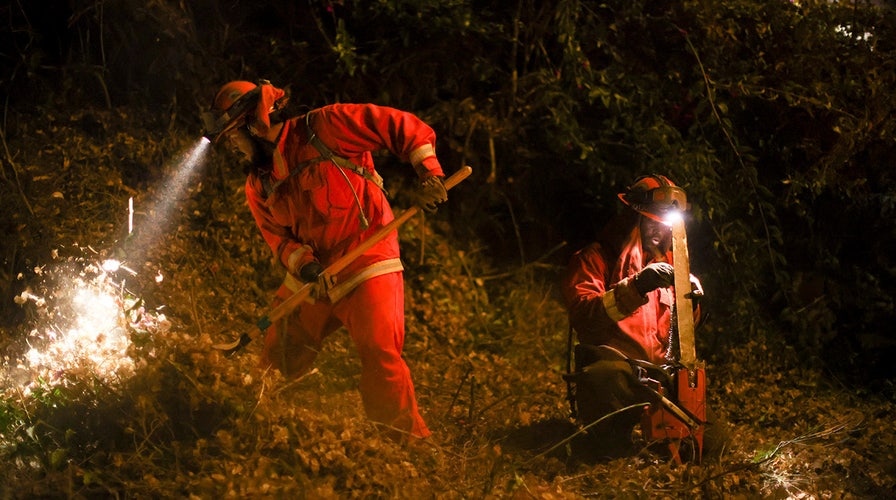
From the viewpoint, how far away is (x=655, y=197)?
14.0ft

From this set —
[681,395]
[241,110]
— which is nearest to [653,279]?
[681,395]

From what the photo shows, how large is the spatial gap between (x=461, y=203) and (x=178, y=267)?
241cm

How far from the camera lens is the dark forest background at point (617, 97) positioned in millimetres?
6336

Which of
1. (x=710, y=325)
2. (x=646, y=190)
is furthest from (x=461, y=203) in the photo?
(x=646, y=190)

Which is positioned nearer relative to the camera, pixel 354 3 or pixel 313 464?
pixel 313 464

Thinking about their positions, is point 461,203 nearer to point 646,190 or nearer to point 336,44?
point 336,44

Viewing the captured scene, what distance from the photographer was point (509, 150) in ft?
22.8

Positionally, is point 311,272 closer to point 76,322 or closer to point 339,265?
point 339,265

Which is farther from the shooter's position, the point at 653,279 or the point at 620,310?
the point at 620,310

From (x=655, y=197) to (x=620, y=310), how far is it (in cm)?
63

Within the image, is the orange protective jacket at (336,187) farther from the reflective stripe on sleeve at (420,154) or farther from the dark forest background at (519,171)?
the dark forest background at (519,171)

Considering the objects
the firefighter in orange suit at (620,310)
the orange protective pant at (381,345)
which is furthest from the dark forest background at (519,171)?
the orange protective pant at (381,345)

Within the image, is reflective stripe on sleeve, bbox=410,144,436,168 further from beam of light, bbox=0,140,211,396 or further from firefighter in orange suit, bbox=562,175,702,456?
beam of light, bbox=0,140,211,396

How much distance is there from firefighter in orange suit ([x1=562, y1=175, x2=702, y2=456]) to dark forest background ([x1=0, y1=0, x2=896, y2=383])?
5.67 ft
